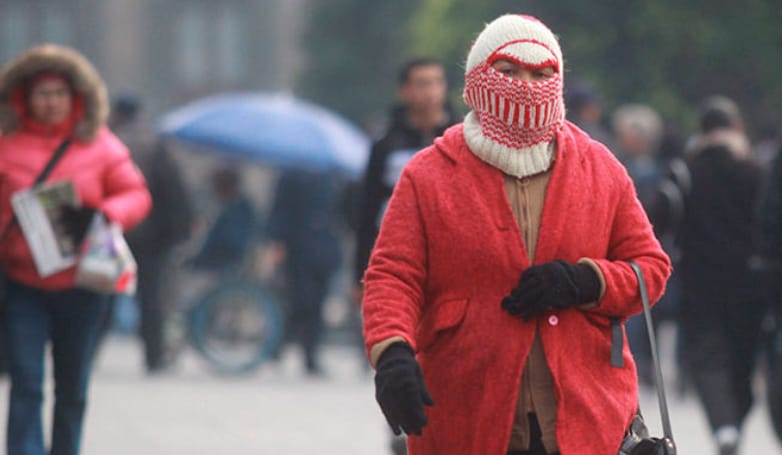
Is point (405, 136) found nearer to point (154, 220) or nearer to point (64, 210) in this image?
point (64, 210)

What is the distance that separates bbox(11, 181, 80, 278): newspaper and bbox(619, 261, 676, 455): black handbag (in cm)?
339

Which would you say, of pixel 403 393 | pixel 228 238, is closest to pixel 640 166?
pixel 228 238

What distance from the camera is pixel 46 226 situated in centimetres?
785

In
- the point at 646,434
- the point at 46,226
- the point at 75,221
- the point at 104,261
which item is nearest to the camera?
the point at 646,434

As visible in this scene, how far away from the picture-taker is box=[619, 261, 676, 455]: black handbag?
15.6 feet

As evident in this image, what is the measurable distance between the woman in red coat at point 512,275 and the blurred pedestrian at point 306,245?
433 inches

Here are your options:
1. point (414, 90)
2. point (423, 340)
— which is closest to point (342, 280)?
point (414, 90)

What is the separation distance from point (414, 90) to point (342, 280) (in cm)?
1613

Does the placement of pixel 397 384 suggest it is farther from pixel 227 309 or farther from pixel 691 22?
pixel 691 22

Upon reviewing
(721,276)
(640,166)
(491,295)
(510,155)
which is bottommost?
(640,166)

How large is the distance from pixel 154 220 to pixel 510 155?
10.3 meters

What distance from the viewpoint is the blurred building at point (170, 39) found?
64312 mm

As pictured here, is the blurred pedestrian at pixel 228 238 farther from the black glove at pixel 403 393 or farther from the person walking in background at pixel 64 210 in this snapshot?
the black glove at pixel 403 393

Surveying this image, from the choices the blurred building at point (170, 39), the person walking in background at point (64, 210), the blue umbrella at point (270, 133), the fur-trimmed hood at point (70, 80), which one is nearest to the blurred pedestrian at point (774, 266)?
the person walking in background at point (64, 210)
